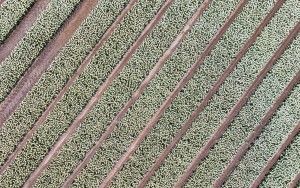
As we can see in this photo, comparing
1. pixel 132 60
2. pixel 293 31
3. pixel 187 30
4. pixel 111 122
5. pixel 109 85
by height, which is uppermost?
pixel 293 31

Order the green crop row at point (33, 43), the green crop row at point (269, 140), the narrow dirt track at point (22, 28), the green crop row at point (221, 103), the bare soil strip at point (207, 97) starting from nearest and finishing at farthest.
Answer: the green crop row at point (269, 140), the green crop row at point (221, 103), the bare soil strip at point (207, 97), the green crop row at point (33, 43), the narrow dirt track at point (22, 28)

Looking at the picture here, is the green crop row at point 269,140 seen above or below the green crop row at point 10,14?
above

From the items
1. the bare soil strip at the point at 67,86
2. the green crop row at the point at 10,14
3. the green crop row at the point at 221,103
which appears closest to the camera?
the green crop row at the point at 221,103

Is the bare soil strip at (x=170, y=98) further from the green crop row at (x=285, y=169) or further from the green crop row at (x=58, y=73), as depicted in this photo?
the green crop row at (x=285, y=169)

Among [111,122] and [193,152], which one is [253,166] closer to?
[193,152]

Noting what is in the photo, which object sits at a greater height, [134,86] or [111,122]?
[134,86]

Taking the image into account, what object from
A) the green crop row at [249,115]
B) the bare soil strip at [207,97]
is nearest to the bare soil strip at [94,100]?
the bare soil strip at [207,97]

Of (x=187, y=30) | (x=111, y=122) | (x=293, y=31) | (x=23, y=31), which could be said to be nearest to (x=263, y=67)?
(x=293, y=31)
